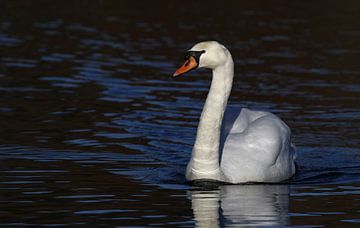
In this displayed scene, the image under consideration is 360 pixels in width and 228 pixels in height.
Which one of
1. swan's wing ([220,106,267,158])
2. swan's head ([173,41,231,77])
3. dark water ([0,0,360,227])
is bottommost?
dark water ([0,0,360,227])

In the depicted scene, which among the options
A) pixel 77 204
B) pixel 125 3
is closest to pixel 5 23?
pixel 125 3

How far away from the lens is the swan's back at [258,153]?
11.7 m

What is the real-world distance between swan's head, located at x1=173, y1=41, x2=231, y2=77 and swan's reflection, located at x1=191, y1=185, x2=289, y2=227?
1193 mm

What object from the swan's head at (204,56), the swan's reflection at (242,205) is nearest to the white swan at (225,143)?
the swan's head at (204,56)

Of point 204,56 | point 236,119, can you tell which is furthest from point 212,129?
point 236,119

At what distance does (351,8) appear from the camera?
1022 inches

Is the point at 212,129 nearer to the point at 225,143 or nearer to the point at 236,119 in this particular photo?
the point at 225,143

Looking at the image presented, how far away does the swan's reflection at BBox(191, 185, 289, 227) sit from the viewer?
9.66 m

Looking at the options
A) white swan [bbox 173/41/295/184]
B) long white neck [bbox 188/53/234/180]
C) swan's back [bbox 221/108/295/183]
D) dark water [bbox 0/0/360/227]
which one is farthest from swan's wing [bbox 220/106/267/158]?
long white neck [bbox 188/53/234/180]

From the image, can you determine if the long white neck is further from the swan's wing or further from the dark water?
the swan's wing

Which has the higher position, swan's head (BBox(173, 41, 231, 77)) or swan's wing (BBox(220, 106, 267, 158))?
swan's head (BBox(173, 41, 231, 77))

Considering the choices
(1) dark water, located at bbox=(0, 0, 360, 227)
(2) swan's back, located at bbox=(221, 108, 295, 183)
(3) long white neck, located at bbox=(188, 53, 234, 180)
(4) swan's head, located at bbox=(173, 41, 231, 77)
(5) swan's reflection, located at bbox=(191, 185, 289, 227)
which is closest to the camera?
(5) swan's reflection, located at bbox=(191, 185, 289, 227)

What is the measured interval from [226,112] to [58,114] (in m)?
3.16

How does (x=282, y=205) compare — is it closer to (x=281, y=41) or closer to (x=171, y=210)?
(x=171, y=210)
